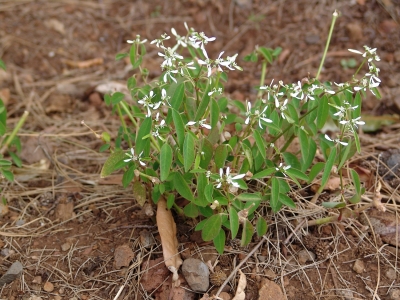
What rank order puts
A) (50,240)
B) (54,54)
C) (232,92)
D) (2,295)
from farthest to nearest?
(54,54)
(232,92)
(50,240)
(2,295)

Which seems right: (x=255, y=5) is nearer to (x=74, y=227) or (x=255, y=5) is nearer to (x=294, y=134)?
(x=294, y=134)

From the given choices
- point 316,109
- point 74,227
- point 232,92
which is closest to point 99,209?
point 74,227

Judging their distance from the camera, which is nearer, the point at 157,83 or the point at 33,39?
the point at 157,83

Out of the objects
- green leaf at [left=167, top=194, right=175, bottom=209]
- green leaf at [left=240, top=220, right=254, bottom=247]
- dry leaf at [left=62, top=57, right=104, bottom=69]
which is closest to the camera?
green leaf at [left=240, top=220, right=254, bottom=247]

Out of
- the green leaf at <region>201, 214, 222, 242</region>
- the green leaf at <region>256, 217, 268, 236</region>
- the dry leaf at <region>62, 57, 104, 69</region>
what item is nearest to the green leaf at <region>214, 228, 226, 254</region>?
the green leaf at <region>201, 214, 222, 242</region>

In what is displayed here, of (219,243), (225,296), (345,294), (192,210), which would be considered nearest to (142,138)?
(192,210)

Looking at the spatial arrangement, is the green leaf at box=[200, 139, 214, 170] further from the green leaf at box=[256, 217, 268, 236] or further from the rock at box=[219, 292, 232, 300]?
the rock at box=[219, 292, 232, 300]

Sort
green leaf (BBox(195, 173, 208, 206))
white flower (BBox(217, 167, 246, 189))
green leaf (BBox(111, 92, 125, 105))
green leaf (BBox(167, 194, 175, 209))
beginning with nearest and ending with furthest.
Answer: white flower (BBox(217, 167, 246, 189)) → green leaf (BBox(195, 173, 208, 206)) → green leaf (BBox(167, 194, 175, 209)) → green leaf (BBox(111, 92, 125, 105))

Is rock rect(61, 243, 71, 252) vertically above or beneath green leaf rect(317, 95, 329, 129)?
beneath
